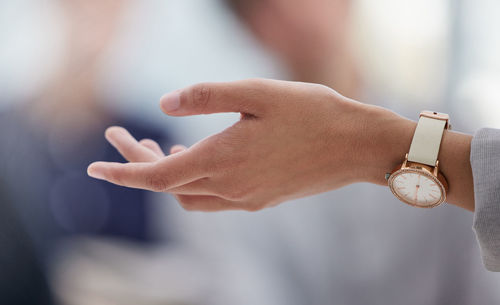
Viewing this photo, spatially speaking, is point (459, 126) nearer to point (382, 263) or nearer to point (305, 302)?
point (382, 263)

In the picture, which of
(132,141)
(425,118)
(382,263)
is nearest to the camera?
(425,118)

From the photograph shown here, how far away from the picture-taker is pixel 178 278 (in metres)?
1.50

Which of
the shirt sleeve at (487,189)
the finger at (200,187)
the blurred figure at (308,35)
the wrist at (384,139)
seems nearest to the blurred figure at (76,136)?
the blurred figure at (308,35)

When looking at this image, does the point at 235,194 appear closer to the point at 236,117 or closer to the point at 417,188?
the point at 417,188

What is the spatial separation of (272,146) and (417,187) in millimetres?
283

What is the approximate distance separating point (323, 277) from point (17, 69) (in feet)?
4.42

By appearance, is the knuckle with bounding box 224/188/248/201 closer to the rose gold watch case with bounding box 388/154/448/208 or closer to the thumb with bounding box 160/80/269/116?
the thumb with bounding box 160/80/269/116

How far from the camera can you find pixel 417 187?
77 cm

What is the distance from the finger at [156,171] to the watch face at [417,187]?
38 cm

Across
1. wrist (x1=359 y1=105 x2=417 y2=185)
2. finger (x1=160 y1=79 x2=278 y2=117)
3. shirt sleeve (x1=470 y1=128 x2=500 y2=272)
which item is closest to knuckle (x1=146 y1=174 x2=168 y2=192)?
finger (x1=160 y1=79 x2=278 y2=117)

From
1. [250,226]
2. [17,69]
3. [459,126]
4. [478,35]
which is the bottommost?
[250,226]

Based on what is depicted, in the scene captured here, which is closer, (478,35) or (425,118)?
(425,118)

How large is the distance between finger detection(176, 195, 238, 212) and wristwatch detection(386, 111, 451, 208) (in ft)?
1.20

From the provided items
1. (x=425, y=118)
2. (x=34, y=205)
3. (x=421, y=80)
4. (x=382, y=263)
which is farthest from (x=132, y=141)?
(x=421, y=80)
